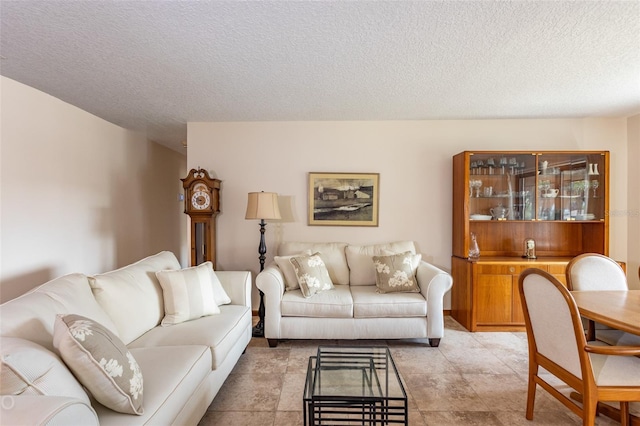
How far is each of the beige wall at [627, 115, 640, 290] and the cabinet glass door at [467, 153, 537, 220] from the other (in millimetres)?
1223

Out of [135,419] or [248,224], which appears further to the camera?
[248,224]

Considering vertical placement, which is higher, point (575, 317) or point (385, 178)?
point (385, 178)

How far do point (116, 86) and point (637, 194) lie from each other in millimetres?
5570

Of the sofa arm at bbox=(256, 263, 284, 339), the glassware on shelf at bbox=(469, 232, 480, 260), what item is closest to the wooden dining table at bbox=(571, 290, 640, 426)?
the glassware on shelf at bbox=(469, 232, 480, 260)

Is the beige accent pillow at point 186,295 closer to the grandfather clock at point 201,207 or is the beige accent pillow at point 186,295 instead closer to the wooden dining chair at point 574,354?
the grandfather clock at point 201,207

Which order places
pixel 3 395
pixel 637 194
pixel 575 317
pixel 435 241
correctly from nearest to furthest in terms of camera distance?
pixel 3 395
pixel 575 317
pixel 637 194
pixel 435 241

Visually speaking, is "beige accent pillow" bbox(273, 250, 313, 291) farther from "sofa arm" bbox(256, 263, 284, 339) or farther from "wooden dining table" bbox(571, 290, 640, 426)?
"wooden dining table" bbox(571, 290, 640, 426)

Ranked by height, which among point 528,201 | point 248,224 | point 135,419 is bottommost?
point 135,419

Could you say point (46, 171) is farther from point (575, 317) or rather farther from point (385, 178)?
point (575, 317)

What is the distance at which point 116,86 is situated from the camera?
277cm

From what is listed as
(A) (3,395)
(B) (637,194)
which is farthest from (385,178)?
(A) (3,395)

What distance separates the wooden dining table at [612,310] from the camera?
157 cm

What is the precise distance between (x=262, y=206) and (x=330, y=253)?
931mm

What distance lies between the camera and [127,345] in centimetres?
191
